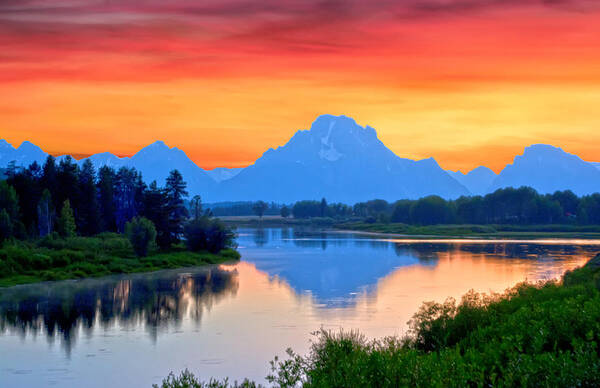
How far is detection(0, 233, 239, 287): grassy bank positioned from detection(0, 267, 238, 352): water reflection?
10.1 feet

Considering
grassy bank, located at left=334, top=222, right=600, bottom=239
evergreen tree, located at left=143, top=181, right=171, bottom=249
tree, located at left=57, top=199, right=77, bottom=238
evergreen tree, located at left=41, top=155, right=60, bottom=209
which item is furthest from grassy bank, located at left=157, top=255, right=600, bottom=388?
grassy bank, located at left=334, top=222, right=600, bottom=239

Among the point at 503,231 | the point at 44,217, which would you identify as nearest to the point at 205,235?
the point at 44,217

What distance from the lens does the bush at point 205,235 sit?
86.1 metres

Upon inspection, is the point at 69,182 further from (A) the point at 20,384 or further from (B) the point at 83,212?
(A) the point at 20,384

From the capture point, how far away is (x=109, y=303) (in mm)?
46938

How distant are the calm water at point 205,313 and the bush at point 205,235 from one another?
28.5ft

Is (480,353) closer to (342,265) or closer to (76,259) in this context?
(76,259)

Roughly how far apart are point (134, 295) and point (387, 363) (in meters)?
37.7

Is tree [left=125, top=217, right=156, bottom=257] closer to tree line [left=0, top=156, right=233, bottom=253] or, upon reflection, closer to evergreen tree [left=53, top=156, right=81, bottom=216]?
tree line [left=0, top=156, right=233, bottom=253]

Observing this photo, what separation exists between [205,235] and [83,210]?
25.8 metres

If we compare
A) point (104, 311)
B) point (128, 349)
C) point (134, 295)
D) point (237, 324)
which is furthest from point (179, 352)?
point (134, 295)

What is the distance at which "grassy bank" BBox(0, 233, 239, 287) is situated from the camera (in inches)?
2350

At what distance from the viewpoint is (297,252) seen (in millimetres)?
104750

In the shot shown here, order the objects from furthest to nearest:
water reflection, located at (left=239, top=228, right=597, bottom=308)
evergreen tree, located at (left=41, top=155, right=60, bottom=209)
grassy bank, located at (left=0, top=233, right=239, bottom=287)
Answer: evergreen tree, located at (left=41, top=155, right=60, bottom=209)
grassy bank, located at (left=0, top=233, right=239, bottom=287)
water reflection, located at (left=239, top=228, right=597, bottom=308)
